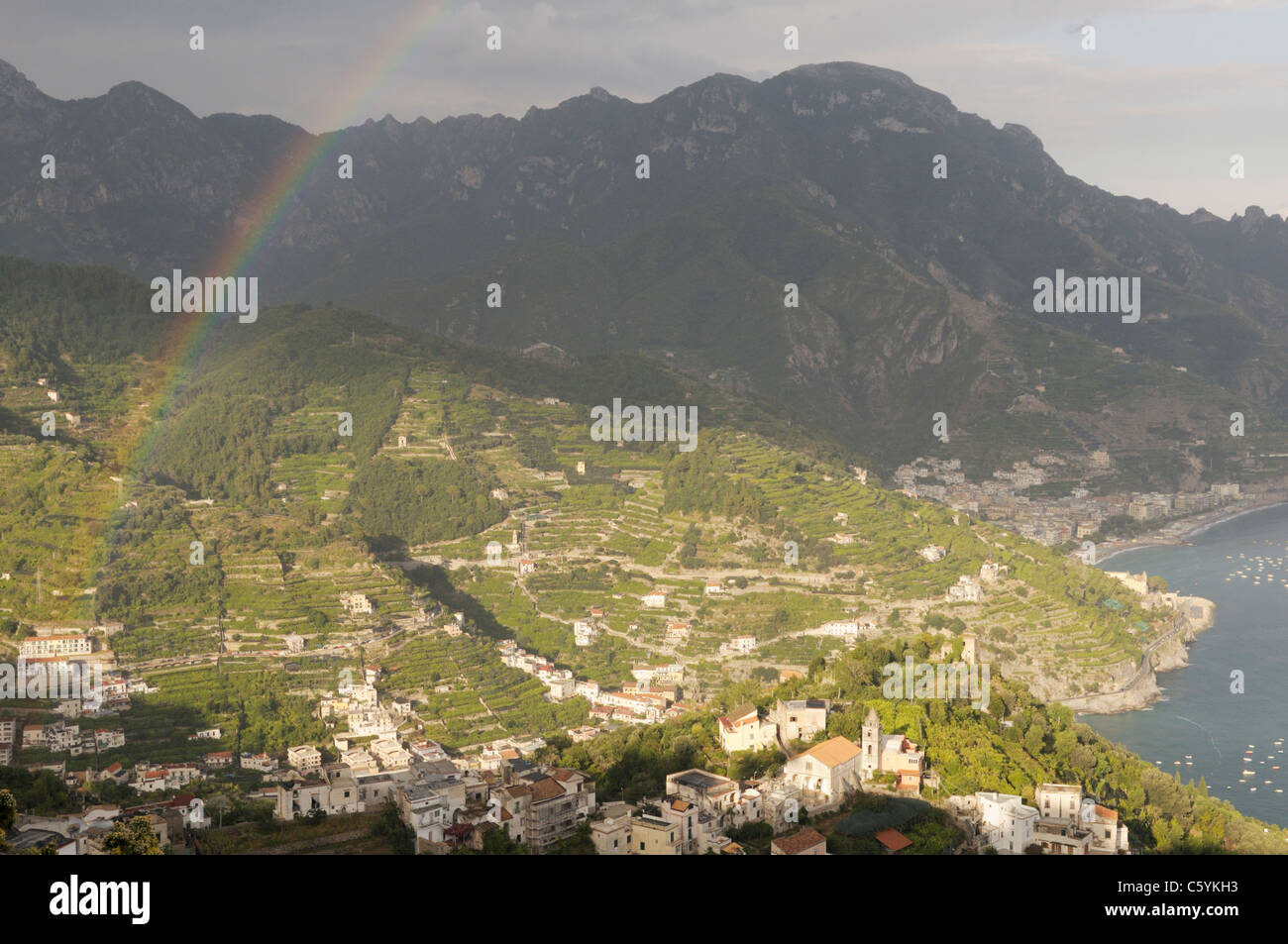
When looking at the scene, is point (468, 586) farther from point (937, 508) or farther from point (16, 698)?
point (937, 508)

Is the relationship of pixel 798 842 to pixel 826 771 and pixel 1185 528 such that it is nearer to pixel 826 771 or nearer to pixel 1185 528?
pixel 826 771

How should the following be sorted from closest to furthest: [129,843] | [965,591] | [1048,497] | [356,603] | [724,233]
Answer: [129,843] < [356,603] < [965,591] < [1048,497] < [724,233]

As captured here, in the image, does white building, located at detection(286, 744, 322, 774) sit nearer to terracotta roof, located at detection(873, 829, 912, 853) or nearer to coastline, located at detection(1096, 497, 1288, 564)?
terracotta roof, located at detection(873, 829, 912, 853)

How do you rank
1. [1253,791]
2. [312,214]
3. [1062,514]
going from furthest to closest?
[312,214]
[1062,514]
[1253,791]

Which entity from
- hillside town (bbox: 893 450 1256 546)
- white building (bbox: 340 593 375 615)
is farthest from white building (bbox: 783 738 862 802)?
hillside town (bbox: 893 450 1256 546)

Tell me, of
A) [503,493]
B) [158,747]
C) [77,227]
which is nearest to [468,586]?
[503,493]

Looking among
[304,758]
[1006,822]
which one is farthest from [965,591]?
[1006,822]

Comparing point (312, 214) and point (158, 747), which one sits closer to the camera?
point (158, 747)

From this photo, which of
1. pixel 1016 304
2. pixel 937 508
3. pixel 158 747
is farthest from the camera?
pixel 1016 304
